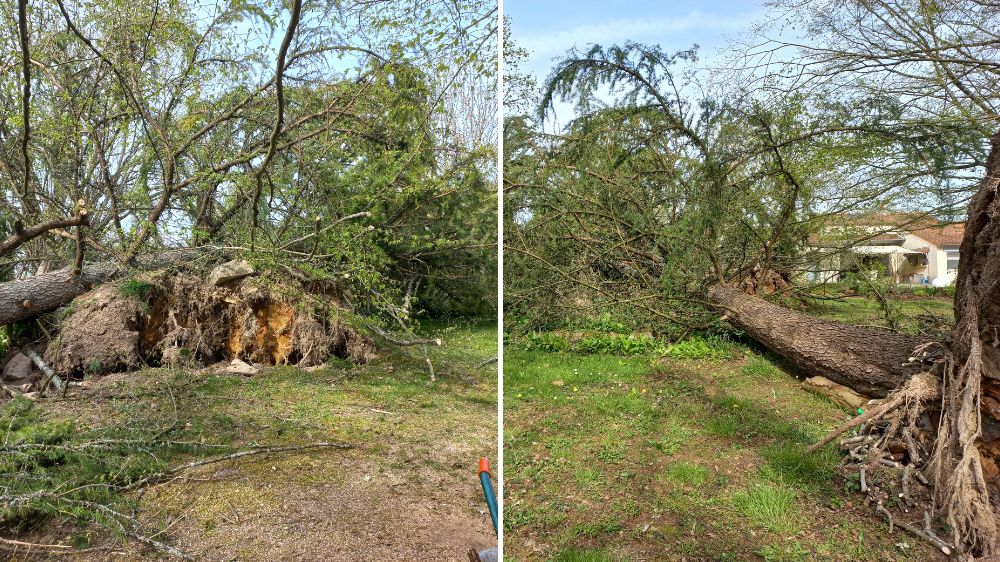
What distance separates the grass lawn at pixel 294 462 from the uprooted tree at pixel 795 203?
0.88 meters

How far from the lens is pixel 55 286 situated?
2.34 m

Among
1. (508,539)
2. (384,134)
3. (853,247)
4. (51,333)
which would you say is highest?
(384,134)

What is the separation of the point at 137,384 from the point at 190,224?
670mm

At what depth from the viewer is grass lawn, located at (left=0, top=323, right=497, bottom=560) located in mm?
1137

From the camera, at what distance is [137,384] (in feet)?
6.33

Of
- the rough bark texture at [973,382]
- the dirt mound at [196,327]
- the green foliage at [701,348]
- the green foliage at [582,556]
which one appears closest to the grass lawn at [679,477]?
the green foliage at [582,556]

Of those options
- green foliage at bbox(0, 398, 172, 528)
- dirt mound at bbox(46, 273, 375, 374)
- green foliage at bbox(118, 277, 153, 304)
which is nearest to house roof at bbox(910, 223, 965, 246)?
dirt mound at bbox(46, 273, 375, 374)

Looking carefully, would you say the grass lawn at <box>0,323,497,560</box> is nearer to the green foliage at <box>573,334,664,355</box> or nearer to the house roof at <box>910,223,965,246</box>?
the green foliage at <box>573,334,664,355</box>

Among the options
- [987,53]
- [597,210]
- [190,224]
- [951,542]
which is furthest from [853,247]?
[190,224]

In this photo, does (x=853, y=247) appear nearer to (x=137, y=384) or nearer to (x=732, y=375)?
(x=732, y=375)

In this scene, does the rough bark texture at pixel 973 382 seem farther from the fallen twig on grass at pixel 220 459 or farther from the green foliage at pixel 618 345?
the fallen twig on grass at pixel 220 459

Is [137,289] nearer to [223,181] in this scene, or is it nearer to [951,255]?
[223,181]

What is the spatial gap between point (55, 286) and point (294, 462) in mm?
1825

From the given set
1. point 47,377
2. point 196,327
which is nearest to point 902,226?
point 196,327
